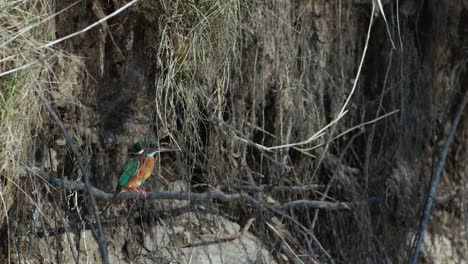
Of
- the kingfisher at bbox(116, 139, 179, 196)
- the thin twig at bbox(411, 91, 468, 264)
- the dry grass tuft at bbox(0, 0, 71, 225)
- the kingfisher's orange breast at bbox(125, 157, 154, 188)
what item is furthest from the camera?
the thin twig at bbox(411, 91, 468, 264)

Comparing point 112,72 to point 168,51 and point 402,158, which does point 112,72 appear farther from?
point 402,158

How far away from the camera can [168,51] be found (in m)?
4.06

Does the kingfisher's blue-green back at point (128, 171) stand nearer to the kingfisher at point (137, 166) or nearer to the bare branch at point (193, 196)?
the kingfisher at point (137, 166)

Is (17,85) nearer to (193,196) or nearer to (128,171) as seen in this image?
(128,171)

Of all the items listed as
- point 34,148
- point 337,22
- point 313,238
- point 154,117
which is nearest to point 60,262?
point 34,148

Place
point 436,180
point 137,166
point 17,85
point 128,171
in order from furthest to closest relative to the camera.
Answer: point 436,180 < point 128,171 < point 137,166 < point 17,85

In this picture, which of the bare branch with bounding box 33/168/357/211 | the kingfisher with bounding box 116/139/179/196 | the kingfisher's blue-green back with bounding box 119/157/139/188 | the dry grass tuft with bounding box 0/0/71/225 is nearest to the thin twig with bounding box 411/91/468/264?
the bare branch with bounding box 33/168/357/211

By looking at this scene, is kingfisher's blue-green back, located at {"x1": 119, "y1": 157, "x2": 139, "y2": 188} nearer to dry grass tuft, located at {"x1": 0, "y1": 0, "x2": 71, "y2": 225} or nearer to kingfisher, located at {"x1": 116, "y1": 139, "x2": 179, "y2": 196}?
kingfisher, located at {"x1": 116, "y1": 139, "x2": 179, "y2": 196}

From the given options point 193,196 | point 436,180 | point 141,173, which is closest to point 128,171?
point 141,173

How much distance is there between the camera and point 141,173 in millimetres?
4137

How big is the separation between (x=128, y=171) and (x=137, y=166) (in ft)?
0.45

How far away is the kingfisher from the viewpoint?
415 centimetres

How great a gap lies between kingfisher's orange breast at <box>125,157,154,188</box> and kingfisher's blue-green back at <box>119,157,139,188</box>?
0.9 inches

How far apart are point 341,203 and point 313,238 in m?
0.41
